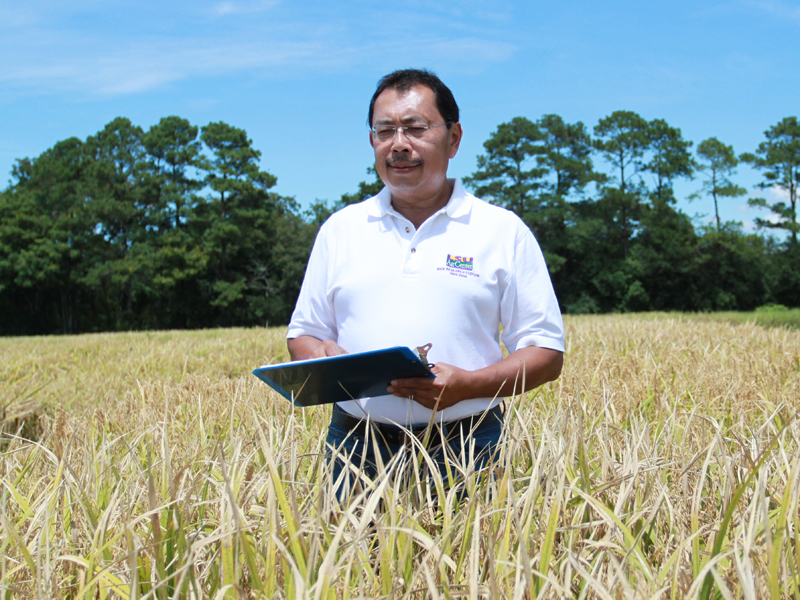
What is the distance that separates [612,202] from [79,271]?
33.5 metres

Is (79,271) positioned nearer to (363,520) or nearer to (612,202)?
(612,202)

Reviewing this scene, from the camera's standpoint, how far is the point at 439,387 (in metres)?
1.84

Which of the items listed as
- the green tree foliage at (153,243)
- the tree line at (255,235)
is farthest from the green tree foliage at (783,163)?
the green tree foliage at (153,243)

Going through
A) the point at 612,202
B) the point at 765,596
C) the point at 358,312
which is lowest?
the point at 765,596

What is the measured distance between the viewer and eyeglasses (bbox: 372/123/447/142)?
213cm

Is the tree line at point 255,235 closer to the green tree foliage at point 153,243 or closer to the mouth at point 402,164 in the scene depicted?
the green tree foliage at point 153,243

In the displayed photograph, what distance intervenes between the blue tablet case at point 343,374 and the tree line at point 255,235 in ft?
109

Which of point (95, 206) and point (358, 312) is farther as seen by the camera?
point (95, 206)

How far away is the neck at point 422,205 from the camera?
A: 89.5 inches

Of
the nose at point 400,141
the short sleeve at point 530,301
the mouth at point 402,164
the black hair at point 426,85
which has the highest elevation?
the black hair at point 426,85

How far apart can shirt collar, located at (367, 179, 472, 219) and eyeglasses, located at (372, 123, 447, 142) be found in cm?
21

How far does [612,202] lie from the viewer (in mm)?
39312

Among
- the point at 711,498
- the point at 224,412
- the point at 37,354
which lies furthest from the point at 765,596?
the point at 37,354

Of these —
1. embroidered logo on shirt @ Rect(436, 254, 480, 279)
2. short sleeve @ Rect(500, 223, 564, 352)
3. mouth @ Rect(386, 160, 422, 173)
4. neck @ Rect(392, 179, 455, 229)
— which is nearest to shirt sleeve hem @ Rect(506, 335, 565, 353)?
short sleeve @ Rect(500, 223, 564, 352)
